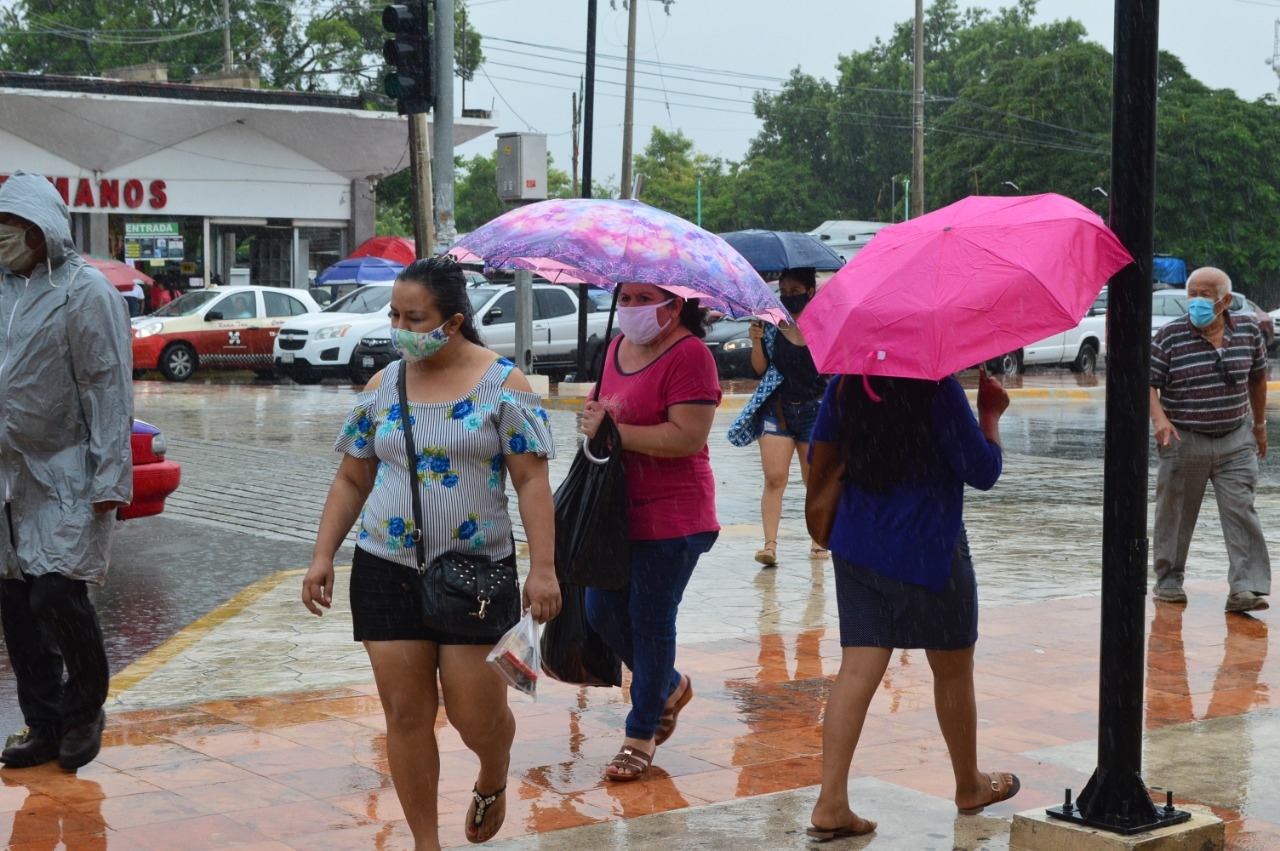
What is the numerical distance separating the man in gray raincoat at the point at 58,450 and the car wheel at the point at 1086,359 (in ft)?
93.5

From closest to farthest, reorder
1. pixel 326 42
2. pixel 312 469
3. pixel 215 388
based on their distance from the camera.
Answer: pixel 312 469 → pixel 215 388 → pixel 326 42

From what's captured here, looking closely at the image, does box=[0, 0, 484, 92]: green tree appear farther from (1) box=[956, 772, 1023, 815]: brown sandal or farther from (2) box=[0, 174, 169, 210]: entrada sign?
(1) box=[956, 772, 1023, 815]: brown sandal

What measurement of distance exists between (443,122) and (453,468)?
804 cm

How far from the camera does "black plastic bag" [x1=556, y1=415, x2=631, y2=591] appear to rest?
5301mm

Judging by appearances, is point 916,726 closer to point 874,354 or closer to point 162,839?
point 874,354

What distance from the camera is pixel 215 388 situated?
24.9m

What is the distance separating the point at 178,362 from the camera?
26.9m

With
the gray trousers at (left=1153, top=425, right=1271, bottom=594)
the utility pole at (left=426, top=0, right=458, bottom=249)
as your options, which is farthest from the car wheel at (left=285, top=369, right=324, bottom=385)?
the gray trousers at (left=1153, top=425, right=1271, bottom=594)

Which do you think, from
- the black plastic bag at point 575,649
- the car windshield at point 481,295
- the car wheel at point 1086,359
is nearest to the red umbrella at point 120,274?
the car windshield at point 481,295

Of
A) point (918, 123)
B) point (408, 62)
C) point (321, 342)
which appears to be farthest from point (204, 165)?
point (408, 62)

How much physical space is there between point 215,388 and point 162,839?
68.5 ft

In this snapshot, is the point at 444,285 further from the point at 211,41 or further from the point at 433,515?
the point at 211,41

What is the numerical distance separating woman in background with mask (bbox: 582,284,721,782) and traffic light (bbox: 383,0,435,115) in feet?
22.8

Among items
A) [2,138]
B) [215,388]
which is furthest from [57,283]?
[2,138]
